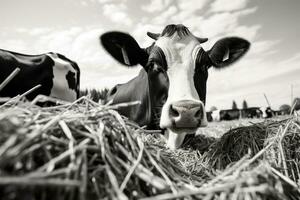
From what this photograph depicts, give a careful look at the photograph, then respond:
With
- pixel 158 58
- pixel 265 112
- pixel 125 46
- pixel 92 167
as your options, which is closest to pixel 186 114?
pixel 158 58

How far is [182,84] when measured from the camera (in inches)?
142

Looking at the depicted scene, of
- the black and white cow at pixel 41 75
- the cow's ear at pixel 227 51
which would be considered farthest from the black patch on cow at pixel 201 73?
the black and white cow at pixel 41 75

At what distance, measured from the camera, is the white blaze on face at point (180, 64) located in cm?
346

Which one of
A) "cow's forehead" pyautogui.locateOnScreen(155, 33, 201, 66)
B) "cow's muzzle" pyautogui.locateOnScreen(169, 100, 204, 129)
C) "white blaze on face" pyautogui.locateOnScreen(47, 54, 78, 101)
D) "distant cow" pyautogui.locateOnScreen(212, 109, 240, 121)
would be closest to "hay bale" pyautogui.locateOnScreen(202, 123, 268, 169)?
"cow's muzzle" pyautogui.locateOnScreen(169, 100, 204, 129)

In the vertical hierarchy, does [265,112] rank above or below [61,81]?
below

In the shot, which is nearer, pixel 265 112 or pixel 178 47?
pixel 178 47

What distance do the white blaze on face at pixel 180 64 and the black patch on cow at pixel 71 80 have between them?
3.13 metres

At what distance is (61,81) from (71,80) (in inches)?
13.1

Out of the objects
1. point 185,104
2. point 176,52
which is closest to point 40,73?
point 176,52

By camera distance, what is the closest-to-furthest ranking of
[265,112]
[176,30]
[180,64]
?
[180,64] < [176,30] < [265,112]

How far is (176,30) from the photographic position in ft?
14.2

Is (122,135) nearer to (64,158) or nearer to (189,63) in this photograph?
(64,158)

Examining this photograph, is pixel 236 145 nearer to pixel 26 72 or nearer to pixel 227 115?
pixel 26 72

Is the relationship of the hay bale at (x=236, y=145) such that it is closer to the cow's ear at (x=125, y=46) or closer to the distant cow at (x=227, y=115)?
the cow's ear at (x=125, y=46)
